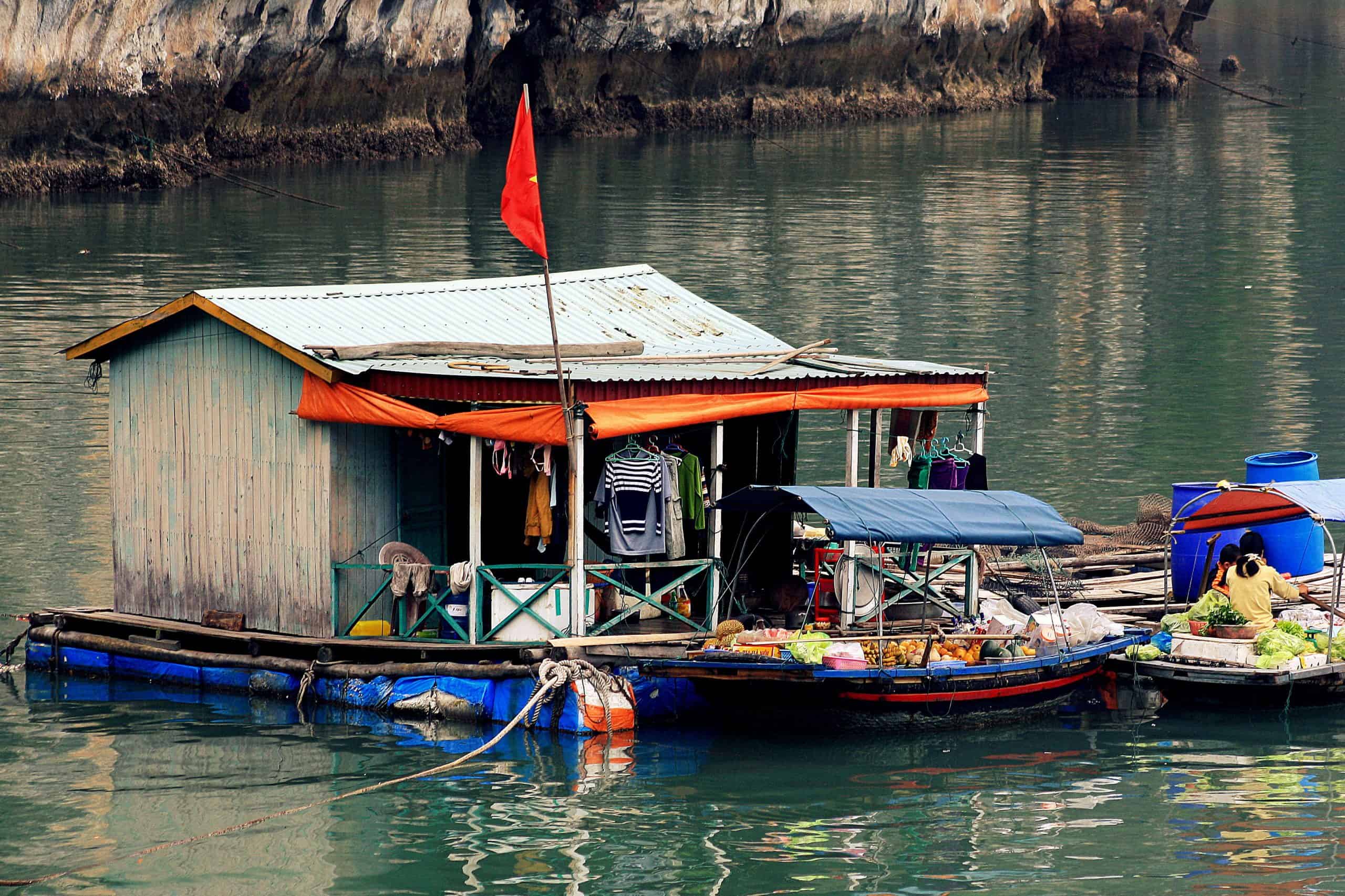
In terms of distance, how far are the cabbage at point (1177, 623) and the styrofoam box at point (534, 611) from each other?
4754 mm

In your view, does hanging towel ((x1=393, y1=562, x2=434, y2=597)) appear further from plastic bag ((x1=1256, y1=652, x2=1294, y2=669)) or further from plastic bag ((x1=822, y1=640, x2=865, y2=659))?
plastic bag ((x1=1256, y1=652, x2=1294, y2=669))

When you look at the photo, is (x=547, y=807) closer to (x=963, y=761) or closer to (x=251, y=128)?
(x=963, y=761)

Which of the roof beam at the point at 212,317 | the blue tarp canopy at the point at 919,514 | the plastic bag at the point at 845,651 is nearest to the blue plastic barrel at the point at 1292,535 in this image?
the blue tarp canopy at the point at 919,514

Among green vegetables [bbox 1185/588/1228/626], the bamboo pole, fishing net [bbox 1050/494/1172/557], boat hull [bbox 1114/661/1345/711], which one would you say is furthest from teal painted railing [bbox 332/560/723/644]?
fishing net [bbox 1050/494/1172/557]

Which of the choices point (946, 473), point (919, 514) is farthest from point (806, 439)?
point (919, 514)

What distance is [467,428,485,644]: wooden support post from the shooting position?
15.4 meters

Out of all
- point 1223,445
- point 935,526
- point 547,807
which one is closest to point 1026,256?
point 1223,445

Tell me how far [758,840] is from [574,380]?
3.83 metres

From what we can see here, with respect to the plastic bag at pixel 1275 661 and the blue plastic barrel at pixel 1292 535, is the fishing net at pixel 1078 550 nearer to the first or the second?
the blue plastic barrel at pixel 1292 535

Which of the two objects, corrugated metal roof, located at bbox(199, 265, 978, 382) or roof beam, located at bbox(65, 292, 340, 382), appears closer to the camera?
roof beam, located at bbox(65, 292, 340, 382)

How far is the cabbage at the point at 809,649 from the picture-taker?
14.9 meters

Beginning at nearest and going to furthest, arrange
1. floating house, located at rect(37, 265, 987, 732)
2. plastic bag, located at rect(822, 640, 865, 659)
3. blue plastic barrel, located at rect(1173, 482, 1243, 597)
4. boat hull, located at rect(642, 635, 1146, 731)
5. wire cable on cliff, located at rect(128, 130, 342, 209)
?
boat hull, located at rect(642, 635, 1146, 731) → plastic bag, located at rect(822, 640, 865, 659) → floating house, located at rect(37, 265, 987, 732) → blue plastic barrel, located at rect(1173, 482, 1243, 597) → wire cable on cliff, located at rect(128, 130, 342, 209)

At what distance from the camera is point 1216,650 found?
52.3 ft

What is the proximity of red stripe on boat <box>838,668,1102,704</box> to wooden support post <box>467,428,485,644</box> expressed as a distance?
279 cm
